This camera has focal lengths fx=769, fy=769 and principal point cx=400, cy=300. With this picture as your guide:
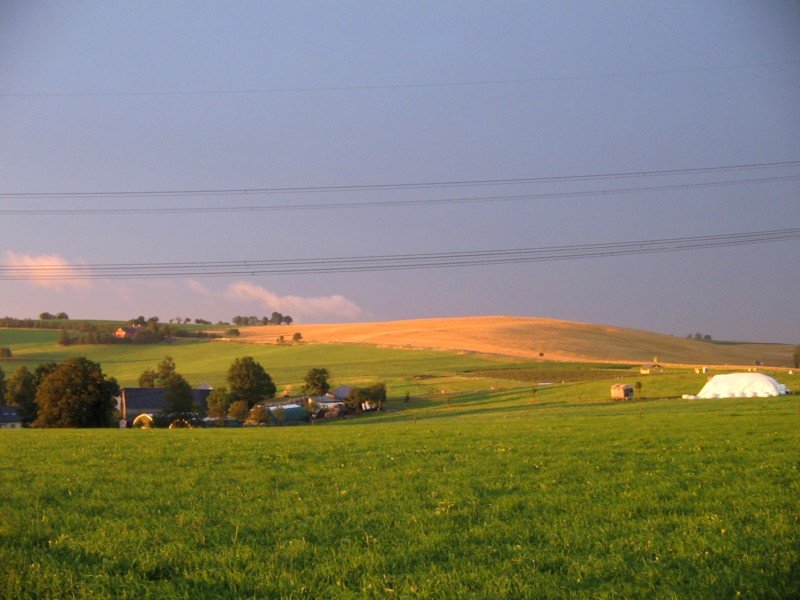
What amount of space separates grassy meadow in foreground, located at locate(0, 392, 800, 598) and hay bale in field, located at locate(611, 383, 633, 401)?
42.5 metres

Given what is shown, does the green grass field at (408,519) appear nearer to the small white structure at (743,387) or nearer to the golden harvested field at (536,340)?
the small white structure at (743,387)

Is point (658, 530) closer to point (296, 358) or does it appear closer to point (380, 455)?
point (380, 455)

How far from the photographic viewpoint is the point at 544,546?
888 centimetres

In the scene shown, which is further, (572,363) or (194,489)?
(572,363)

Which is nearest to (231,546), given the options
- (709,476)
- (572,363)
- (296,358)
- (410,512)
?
(410,512)

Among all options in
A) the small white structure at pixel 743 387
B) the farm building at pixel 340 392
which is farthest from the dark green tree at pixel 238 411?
the small white structure at pixel 743 387

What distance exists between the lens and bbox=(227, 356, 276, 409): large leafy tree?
77250 millimetres

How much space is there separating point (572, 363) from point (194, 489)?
274ft

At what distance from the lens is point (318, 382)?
82438 mm

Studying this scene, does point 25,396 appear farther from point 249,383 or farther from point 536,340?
point 536,340

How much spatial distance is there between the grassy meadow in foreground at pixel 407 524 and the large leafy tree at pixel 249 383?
60089 millimetres

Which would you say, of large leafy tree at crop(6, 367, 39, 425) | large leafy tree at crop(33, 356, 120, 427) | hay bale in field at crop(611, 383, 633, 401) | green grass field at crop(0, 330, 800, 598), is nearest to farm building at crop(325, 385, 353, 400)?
large leafy tree at crop(33, 356, 120, 427)

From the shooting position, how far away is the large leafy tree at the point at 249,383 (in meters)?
77.2

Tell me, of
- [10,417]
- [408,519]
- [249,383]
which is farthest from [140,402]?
[408,519]
